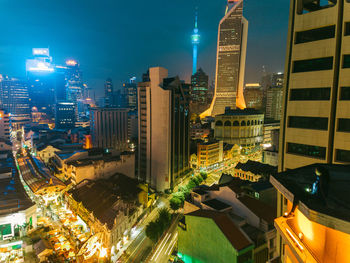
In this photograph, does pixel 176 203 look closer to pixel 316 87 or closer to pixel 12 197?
pixel 12 197

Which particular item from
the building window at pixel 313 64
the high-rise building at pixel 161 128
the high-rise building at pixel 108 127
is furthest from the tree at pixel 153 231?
the high-rise building at pixel 108 127

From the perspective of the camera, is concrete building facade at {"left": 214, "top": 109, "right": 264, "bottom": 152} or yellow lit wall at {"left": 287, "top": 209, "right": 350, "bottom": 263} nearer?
yellow lit wall at {"left": 287, "top": 209, "right": 350, "bottom": 263}

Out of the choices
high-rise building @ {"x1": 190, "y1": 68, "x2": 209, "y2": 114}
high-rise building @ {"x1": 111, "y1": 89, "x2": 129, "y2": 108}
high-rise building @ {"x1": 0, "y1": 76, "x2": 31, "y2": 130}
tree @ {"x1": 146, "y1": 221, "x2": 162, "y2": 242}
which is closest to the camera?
tree @ {"x1": 146, "y1": 221, "x2": 162, "y2": 242}

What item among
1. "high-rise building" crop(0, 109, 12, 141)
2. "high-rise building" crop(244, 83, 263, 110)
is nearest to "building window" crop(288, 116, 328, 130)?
"high-rise building" crop(0, 109, 12, 141)

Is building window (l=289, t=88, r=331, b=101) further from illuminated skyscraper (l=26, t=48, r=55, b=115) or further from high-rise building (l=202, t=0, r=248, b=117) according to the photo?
illuminated skyscraper (l=26, t=48, r=55, b=115)

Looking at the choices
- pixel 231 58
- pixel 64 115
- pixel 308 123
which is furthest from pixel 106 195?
pixel 64 115

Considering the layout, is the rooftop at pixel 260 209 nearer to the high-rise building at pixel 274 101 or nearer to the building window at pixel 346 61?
the building window at pixel 346 61
